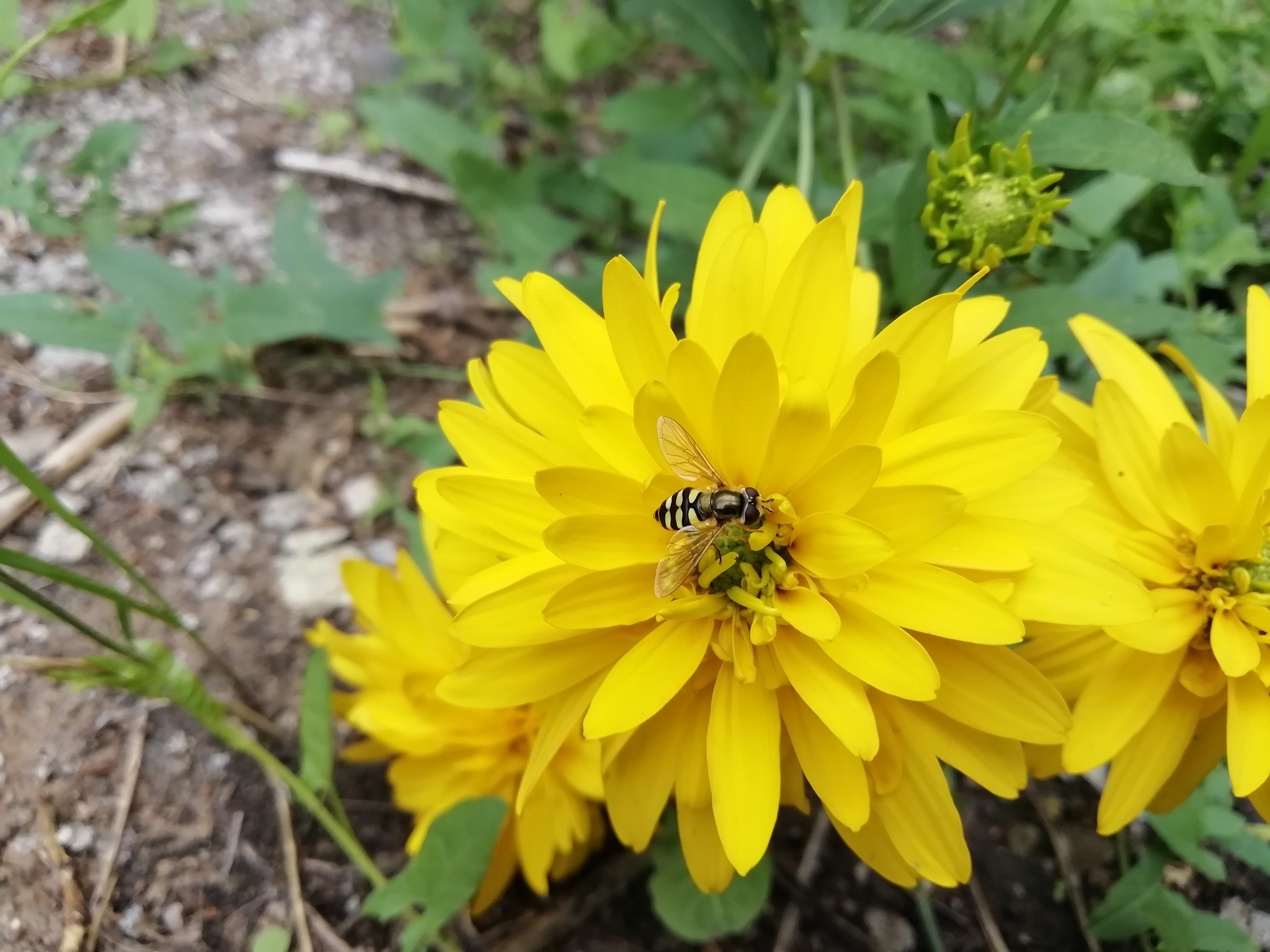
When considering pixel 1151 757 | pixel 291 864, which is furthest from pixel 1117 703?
pixel 291 864

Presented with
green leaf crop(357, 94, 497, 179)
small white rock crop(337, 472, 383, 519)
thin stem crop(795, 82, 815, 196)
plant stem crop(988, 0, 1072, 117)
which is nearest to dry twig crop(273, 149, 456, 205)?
green leaf crop(357, 94, 497, 179)

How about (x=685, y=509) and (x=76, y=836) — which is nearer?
(x=685, y=509)

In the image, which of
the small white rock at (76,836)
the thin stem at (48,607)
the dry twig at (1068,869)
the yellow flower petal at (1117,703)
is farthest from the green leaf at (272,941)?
the dry twig at (1068,869)

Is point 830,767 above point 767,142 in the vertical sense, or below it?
below

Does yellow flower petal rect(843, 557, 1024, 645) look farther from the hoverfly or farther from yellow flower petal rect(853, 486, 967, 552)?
the hoverfly

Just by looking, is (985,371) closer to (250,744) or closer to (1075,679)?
(1075,679)

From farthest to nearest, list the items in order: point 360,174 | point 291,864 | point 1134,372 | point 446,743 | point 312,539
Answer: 1. point 360,174
2. point 312,539
3. point 291,864
4. point 446,743
5. point 1134,372

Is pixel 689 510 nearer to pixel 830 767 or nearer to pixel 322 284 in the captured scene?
pixel 830 767
